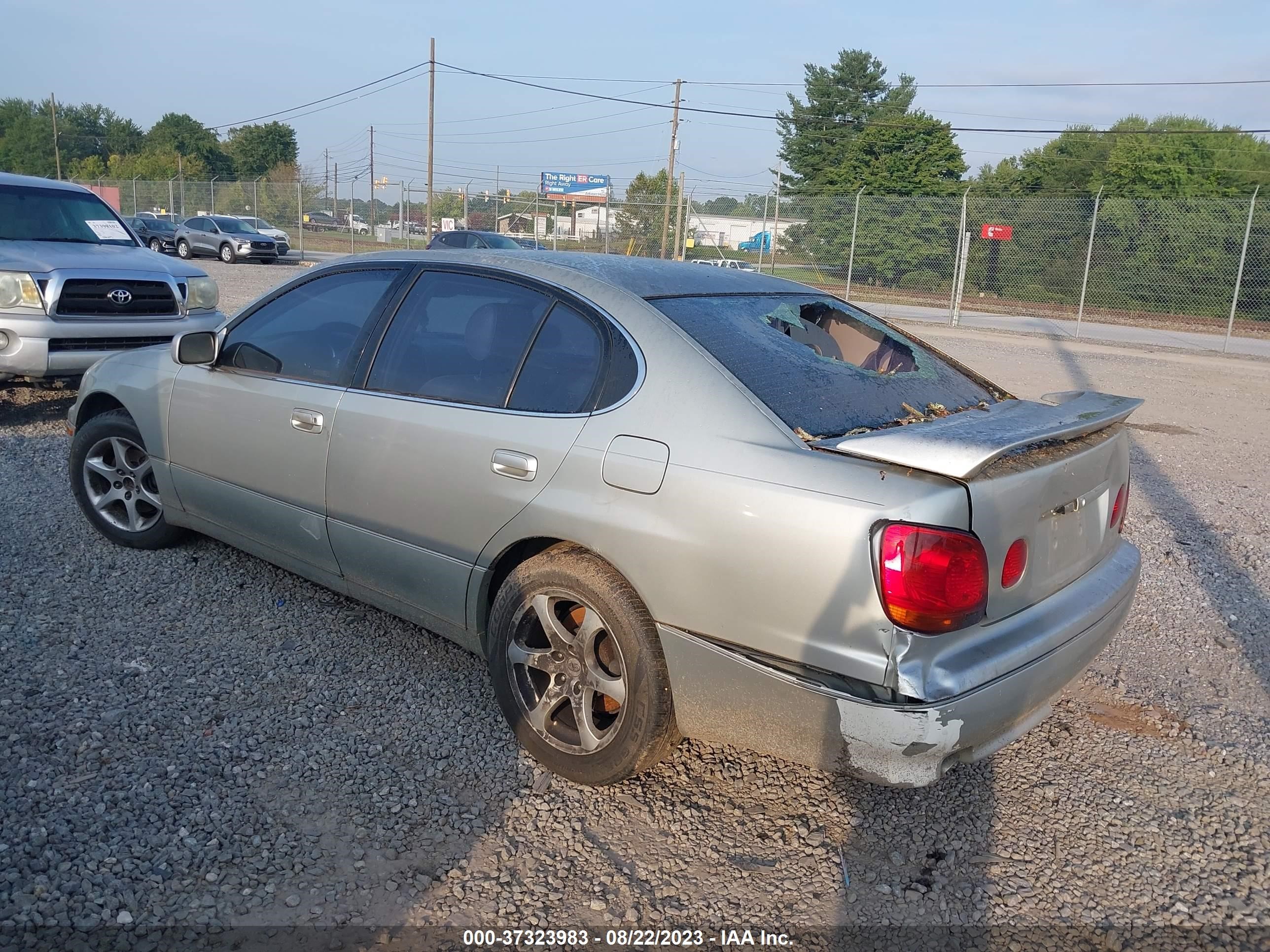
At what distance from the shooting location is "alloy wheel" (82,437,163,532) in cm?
476

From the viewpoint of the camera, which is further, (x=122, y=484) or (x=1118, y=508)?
(x=122, y=484)

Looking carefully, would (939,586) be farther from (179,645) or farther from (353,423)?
(179,645)

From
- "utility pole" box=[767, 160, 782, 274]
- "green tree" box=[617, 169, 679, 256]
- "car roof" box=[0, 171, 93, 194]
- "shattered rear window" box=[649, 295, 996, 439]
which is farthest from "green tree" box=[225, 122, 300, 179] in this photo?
"shattered rear window" box=[649, 295, 996, 439]

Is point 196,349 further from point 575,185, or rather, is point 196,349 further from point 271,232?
point 575,185

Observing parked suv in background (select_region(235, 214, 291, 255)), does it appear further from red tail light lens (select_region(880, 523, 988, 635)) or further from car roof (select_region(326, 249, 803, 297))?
red tail light lens (select_region(880, 523, 988, 635))

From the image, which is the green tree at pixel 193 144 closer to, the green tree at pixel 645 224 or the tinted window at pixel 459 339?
the green tree at pixel 645 224

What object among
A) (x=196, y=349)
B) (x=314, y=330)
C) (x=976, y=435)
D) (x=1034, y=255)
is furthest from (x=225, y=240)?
(x=976, y=435)

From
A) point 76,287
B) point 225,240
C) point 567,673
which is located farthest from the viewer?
point 225,240

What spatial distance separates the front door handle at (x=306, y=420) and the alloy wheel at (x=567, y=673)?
120 centimetres

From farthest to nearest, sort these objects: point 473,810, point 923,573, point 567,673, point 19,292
A: 1. point 19,292
2. point 567,673
3. point 473,810
4. point 923,573

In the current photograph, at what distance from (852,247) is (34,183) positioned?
63.7 feet

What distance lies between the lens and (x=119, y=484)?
488cm

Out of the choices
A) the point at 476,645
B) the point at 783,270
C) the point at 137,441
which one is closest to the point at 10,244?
the point at 137,441

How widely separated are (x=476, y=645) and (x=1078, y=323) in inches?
805
